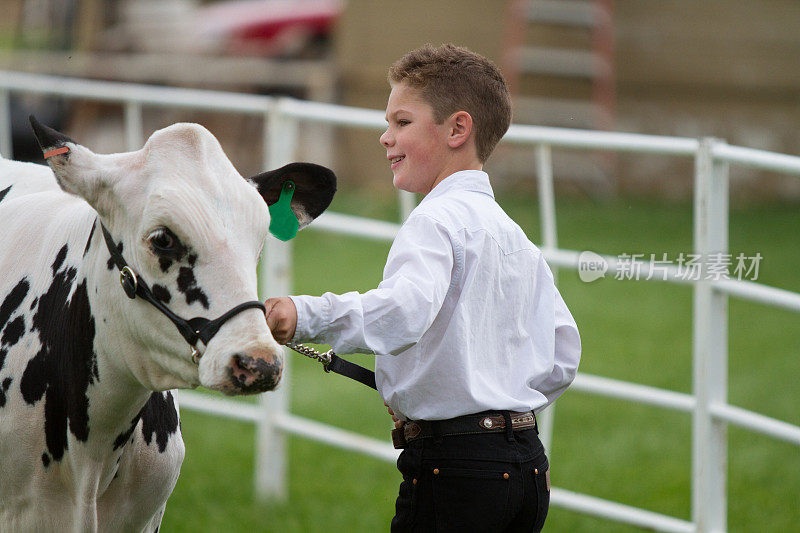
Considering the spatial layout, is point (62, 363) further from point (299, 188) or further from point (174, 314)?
point (299, 188)

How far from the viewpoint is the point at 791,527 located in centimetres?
423

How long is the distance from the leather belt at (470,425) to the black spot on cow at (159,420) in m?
0.59

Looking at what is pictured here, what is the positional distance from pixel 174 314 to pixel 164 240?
0.14 metres

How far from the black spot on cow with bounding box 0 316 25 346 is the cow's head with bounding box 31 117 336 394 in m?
0.27

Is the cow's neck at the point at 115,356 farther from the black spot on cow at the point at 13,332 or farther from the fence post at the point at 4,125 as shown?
the fence post at the point at 4,125

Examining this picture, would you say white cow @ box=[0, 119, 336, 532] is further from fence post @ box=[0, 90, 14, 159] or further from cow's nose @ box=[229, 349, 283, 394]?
fence post @ box=[0, 90, 14, 159]

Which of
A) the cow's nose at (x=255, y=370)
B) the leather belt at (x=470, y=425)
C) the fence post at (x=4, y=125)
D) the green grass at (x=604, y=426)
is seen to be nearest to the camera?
the cow's nose at (x=255, y=370)

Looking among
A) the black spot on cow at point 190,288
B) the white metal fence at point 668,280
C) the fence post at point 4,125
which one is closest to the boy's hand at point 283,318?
the black spot on cow at point 190,288

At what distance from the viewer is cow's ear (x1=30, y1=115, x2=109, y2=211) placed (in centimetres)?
213

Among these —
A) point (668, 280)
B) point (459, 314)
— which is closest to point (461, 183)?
point (459, 314)

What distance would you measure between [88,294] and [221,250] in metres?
0.44

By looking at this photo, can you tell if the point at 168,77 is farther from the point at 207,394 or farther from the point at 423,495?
the point at 423,495

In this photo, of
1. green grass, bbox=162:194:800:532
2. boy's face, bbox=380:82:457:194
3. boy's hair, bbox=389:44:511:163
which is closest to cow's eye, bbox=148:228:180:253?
boy's face, bbox=380:82:457:194

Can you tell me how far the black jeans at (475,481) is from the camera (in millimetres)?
2322
